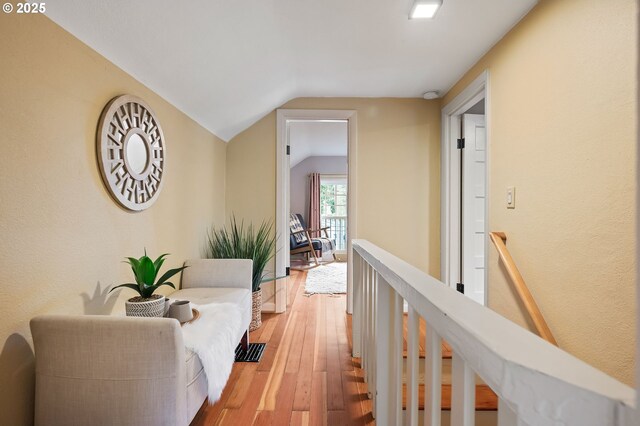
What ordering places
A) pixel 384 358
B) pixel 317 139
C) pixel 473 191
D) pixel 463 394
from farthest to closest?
pixel 317 139, pixel 473 191, pixel 384 358, pixel 463 394

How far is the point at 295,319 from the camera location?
2.95 m

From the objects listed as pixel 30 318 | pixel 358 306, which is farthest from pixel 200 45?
pixel 358 306

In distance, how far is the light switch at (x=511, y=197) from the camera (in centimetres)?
191

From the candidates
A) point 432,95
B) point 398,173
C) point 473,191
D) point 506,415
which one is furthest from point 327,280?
point 506,415

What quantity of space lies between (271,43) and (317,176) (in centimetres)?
461

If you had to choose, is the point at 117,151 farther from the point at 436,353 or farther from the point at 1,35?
the point at 436,353

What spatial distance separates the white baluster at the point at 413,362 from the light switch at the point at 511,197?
145cm

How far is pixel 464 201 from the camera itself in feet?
9.39

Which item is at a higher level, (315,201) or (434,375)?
(315,201)

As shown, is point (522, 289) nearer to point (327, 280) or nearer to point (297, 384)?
point (297, 384)

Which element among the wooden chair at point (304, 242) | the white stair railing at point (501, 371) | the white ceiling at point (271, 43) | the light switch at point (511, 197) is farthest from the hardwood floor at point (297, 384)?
the wooden chair at point (304, 242)

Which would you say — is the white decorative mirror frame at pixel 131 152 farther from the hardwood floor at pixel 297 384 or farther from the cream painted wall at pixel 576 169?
the cream painted wall at pixel 576 169

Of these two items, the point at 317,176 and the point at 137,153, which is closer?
the point at 137,153

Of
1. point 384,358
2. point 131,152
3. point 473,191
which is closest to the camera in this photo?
Result: point 384,358
